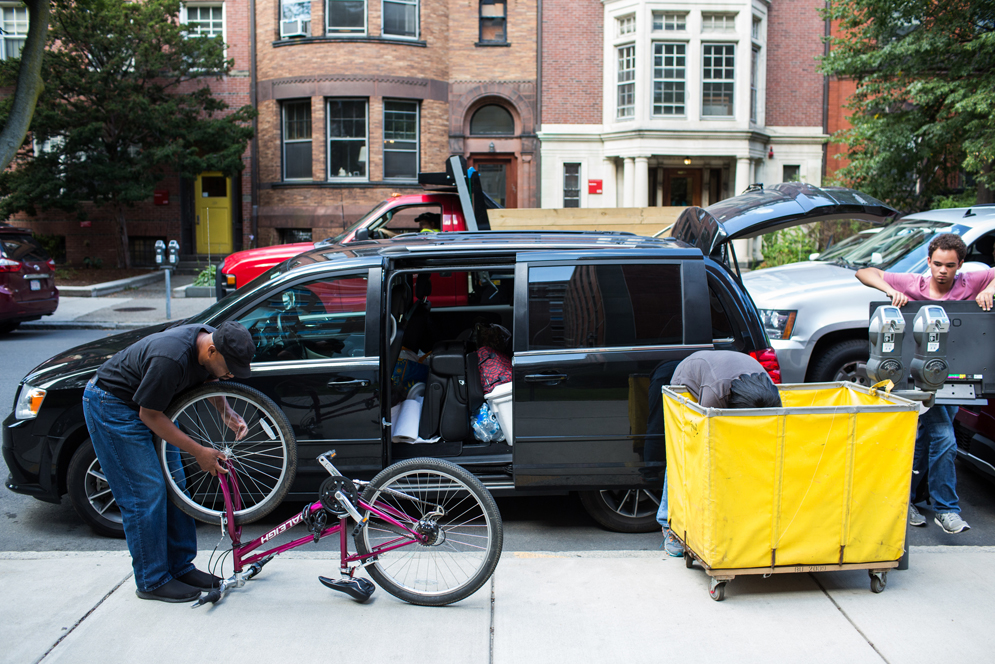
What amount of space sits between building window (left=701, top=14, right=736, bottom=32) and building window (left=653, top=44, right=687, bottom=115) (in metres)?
0.82

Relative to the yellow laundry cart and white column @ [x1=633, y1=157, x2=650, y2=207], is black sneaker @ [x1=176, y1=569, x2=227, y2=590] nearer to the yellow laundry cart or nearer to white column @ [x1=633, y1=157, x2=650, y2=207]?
the yellow laundry cart

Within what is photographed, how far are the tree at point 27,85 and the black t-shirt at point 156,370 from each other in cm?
1129

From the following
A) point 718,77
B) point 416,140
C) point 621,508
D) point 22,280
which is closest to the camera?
point 621,508

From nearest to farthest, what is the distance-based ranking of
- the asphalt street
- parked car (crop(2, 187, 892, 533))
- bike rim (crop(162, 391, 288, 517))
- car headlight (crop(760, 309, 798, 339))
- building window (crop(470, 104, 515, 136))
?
bike rim (crop(162, 391, 288, 517)), parked car (crop(2, 187, 892, 533)), the asphalt street, car headlight (crop(760, 309, 798, 339)), building window (crop(470, 104, 515, 136))

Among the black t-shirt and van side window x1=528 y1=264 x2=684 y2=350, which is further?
van side window x1=528 y1=264 x2=684 y2=350

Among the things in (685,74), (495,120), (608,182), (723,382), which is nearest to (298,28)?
(495,120)

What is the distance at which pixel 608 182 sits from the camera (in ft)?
70.7

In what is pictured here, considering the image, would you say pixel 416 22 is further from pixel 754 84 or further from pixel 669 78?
pixel 754 84

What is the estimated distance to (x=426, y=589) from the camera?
13.1 feet

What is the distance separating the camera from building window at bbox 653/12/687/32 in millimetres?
20578

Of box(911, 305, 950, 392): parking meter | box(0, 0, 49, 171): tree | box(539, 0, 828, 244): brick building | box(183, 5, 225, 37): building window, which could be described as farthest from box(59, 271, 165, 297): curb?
→ box(911, 305, 950, 392): parking meter

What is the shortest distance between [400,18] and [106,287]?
1000 centimetres

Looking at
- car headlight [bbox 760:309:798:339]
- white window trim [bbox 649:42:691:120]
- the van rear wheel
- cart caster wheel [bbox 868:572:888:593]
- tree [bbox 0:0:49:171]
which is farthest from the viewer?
white window trim [bbox 649:42:691:120]

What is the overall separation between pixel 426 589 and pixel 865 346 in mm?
4886
